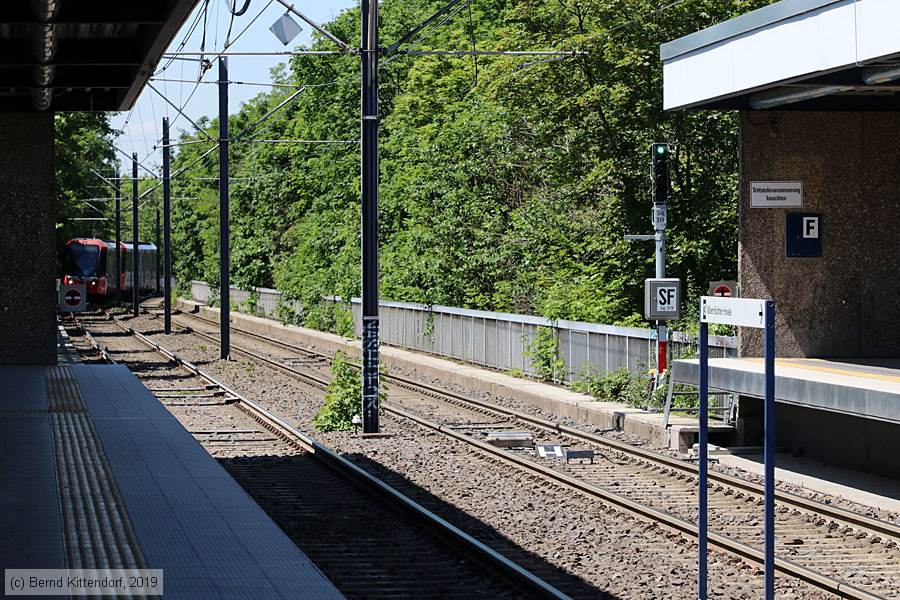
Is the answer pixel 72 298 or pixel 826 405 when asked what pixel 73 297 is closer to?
pixel 72 298

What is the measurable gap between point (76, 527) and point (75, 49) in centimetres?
898

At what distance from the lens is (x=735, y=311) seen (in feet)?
25.2

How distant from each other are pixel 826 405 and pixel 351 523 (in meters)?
5.31

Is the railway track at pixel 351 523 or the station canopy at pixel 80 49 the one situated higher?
the station canopy at pixel 80 49

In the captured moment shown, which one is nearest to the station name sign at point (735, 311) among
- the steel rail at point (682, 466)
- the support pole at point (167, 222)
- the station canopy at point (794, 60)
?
the steel rail at point (682, 466)

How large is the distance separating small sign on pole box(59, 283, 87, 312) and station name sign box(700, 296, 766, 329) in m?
18.4

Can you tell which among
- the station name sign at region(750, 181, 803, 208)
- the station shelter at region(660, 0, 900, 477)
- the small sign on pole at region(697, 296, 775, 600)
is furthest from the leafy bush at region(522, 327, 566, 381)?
the small sign on pole at region(697, 296, 775, 600)

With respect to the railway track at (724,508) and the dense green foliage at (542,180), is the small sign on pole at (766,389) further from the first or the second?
the dense green foliage at (542,180)

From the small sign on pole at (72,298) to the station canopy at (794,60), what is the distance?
12.3 m

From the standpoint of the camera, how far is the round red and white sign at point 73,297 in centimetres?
2470

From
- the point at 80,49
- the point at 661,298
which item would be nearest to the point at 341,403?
the point at 661,298

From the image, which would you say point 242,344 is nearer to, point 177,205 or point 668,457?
point 668,457

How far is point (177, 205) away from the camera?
81625mm

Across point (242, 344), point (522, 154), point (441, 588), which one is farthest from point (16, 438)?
point (242, 344)
